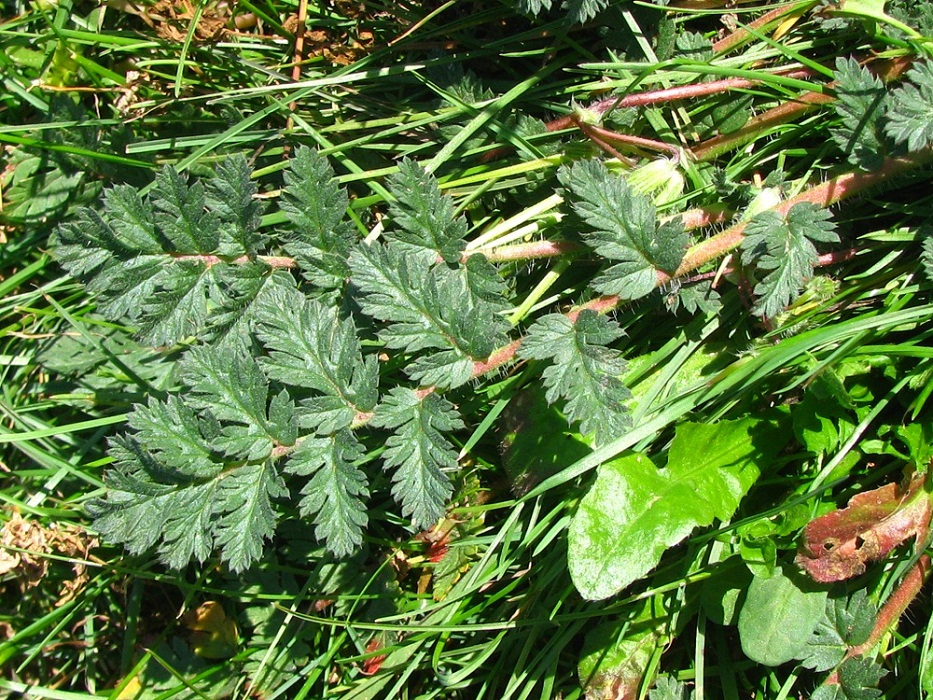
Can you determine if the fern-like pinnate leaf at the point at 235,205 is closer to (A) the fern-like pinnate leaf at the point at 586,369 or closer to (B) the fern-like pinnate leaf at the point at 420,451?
(B) the fern-like pinnate leaf at the point at 420,451

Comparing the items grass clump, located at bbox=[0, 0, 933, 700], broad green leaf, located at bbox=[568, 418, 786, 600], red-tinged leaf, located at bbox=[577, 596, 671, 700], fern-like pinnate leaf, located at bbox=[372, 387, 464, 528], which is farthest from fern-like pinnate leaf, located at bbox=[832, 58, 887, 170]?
red-tinged leaf, located at bbox=[577, 596, 671, 700]

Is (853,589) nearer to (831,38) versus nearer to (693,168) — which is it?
(693,168)

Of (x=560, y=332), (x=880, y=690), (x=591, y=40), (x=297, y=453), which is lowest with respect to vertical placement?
(x=880, y=690)

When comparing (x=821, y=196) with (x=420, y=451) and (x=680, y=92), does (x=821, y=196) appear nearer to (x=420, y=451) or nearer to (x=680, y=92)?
(x=680, y=92)

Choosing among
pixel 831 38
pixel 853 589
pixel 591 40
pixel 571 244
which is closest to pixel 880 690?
pixel 853 589

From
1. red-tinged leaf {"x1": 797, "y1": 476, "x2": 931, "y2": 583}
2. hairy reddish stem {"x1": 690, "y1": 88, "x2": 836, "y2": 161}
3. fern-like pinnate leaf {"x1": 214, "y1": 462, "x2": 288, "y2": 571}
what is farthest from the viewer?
hairy reddish stem {"x1": 690, "y1": 88, "x2": 836, "y2": 161}

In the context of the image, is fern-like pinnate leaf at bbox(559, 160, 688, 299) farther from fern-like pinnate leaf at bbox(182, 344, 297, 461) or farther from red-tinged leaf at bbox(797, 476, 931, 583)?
fern-like pinnate leaf at bbox(182, 344, 297, 461)

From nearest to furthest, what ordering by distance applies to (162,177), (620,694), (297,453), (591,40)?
(297,453)
(162,177)
(620,694)
(591,40)
